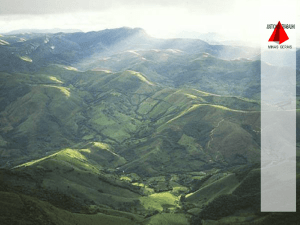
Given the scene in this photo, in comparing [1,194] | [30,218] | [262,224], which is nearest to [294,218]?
[262,224]

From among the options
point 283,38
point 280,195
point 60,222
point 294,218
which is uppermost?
point 283,38

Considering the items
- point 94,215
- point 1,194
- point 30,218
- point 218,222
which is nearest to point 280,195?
point 218,222

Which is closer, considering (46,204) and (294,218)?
(294,218)

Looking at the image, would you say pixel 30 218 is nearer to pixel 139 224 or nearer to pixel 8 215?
pixel 8 215

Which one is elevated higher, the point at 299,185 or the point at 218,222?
the point at 299,185

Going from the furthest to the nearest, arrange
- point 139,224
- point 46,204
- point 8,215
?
point 139,224, point 46,204, point 8,215

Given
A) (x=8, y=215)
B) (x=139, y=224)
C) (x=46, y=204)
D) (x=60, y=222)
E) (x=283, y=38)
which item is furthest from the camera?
(x=139, y=224)

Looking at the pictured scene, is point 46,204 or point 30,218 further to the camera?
point 46,204

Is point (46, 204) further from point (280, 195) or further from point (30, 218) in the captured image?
point (280, 195)

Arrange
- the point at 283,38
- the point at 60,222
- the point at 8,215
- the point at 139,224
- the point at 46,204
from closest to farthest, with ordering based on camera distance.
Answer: the point at 283,38, the point at 8,215, the point at 60,222, the point at 46,204, the point at 139,224
